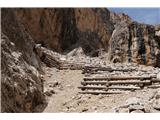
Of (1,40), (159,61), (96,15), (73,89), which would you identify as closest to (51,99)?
(73,89)

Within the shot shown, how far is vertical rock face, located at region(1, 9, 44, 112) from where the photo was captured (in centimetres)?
657

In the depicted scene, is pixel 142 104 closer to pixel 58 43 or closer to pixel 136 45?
pixel 136 45

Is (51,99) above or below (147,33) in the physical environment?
below

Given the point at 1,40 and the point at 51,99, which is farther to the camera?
the point at 51,99

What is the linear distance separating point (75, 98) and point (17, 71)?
3.72 feet

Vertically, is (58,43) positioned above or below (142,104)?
above

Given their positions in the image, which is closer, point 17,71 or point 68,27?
point 17,71

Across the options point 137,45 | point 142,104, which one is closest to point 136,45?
point 137,45

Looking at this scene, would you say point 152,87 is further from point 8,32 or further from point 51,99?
point 8,32

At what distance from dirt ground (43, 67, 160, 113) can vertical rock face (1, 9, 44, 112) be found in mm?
251

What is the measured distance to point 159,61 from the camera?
1106cm

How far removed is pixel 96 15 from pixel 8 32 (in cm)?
1407

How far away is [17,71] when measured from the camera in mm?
7289

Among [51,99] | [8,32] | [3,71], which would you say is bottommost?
[51,99]
